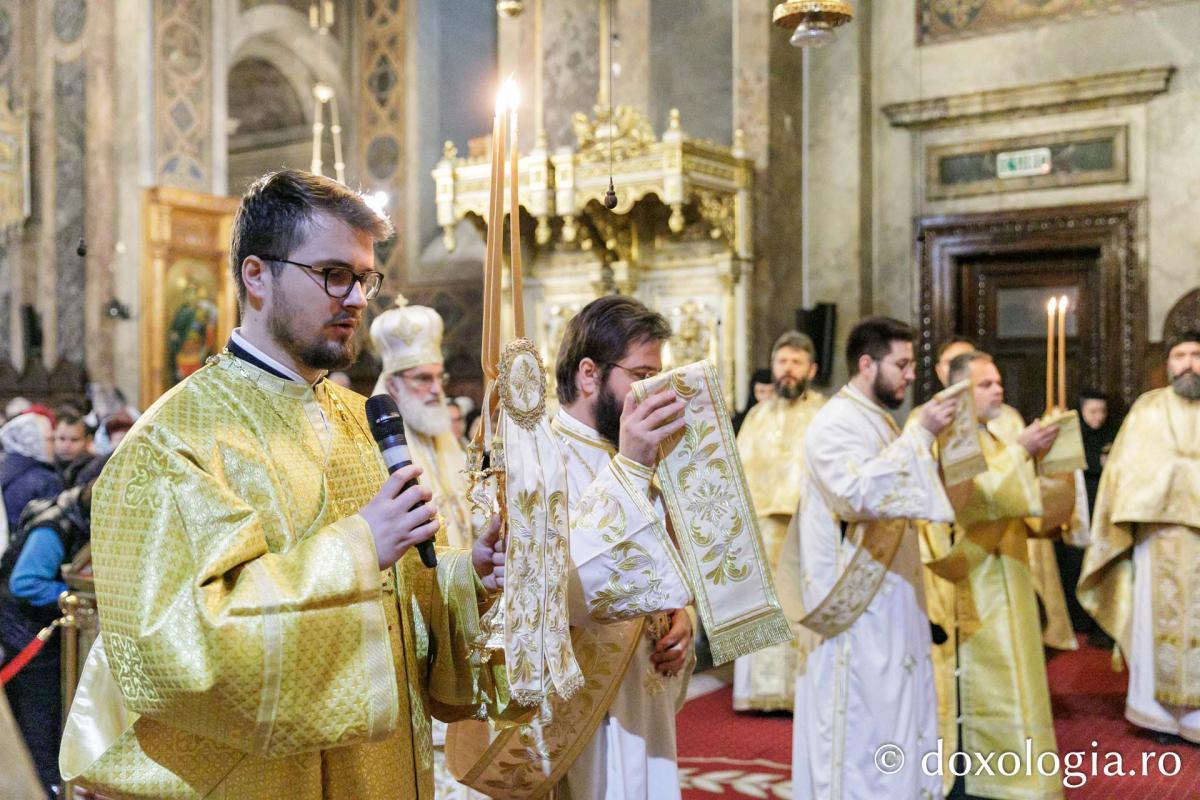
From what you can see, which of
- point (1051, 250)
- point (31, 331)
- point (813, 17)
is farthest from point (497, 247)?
point (31, 331)

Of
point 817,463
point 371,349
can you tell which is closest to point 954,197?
point 817,463

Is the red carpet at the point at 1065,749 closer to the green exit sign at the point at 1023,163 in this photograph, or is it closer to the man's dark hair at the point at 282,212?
the man's dark hair at the point at 282,212

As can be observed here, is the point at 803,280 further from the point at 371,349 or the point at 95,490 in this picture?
the point at 95,490

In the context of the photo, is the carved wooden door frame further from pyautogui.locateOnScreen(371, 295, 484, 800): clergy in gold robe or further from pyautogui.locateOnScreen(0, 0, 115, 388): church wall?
pyautogui.locateOnScreen(0, 0, 115, 388): church wall

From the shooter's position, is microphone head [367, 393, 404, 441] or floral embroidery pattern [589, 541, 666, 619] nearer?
microphone head [367, 393, 404, 441]

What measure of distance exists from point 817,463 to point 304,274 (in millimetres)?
2440

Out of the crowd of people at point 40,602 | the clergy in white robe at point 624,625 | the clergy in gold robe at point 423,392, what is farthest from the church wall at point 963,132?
the clergy in white robe at point 624,625

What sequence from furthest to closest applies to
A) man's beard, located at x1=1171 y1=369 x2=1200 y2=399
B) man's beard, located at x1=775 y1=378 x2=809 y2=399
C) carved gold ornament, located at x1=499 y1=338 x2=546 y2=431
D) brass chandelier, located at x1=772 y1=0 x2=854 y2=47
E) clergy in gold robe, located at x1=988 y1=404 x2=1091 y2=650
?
man's beard, located at x1=775 y1=378 x2=809 y2=399 < man's beard, located at x1=1171 y1=369 x2=1200 y2=399 < clergy in gold robe, located at x1=988 y1=404 x2=1091 y2=650 < brass chandelier, located at x1=772 y1=0 x2=854 y2=47 < carved gold ornament, located at x1=499 y1=338 x2=546 y2=431

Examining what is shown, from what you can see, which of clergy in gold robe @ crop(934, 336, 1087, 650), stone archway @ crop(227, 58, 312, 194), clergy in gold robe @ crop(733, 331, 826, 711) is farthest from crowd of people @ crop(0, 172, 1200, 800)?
stone archway @ crop(227, 58, 312, 194)

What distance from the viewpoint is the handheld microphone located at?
70.6 inches

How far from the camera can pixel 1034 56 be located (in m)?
8.38

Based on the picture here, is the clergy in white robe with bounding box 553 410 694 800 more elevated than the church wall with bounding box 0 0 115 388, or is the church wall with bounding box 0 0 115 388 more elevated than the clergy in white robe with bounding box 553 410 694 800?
the church wall with bounding box 0 0 115 388

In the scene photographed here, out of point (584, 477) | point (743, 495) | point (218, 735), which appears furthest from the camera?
point (584, 477)

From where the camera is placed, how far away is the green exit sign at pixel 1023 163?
840 cm
